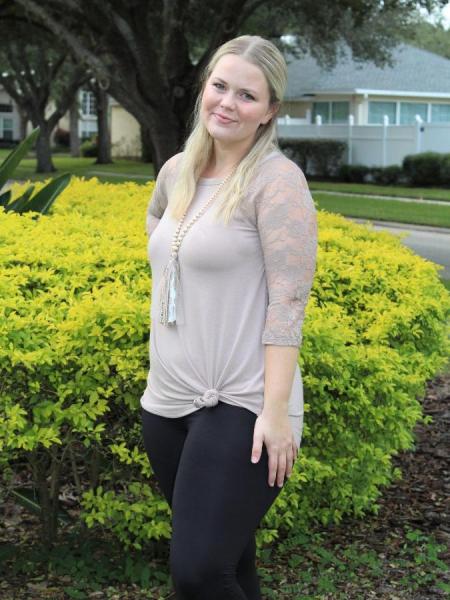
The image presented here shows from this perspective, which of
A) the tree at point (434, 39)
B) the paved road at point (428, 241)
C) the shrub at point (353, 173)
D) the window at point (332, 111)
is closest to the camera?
the paved road at point (428, 241)

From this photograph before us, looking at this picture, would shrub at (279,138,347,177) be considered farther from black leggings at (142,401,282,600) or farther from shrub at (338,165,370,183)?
black leggings at (142,401,282,600)

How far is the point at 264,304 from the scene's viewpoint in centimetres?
270

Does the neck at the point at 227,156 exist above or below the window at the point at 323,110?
below

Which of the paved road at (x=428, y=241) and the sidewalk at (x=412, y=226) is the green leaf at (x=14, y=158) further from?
the sidewalk at (x=412, y=226)

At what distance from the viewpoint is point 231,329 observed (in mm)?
2697

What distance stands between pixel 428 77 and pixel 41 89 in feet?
55.3

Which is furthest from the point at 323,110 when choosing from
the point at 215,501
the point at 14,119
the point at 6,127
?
the point at 215,501

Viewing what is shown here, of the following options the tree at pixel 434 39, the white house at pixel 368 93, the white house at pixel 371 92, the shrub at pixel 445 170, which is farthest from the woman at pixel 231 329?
the tree at pixel 434 39

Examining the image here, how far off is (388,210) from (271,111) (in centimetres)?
1921

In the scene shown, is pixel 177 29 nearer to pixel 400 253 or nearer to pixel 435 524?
pixel 400 253

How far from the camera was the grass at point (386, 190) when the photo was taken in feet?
86.2

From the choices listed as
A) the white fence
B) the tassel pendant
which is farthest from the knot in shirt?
the white fence

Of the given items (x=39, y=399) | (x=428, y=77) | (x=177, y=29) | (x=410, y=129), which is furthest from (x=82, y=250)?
(x=428, y=77)

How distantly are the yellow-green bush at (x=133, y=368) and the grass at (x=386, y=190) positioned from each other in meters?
20.8
